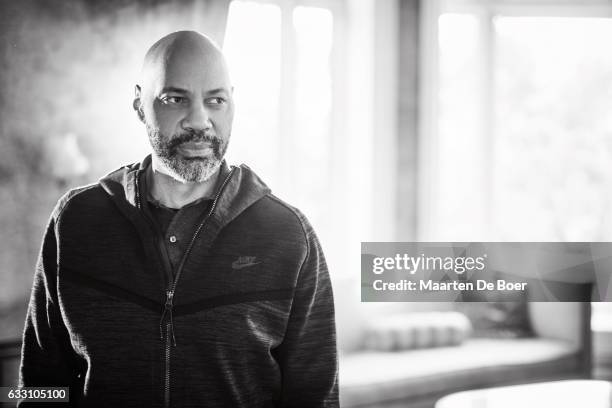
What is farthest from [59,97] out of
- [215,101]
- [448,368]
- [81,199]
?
[448,368]

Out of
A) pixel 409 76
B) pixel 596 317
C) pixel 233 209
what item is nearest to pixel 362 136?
pixel 409 76

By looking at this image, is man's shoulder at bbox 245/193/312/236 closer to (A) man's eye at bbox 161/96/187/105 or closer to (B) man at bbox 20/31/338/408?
(B) man at bbox 20/31/338/408

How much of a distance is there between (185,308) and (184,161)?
0.24 metres

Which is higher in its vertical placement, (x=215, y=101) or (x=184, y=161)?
(x=215, y=101)

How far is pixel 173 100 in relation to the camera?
96 cm

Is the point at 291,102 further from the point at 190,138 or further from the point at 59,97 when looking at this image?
the point at 190,138

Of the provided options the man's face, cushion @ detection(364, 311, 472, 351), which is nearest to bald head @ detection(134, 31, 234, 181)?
the man's face

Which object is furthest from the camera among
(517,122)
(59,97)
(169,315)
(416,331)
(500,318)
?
(500,318)

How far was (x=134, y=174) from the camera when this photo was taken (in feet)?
3.26

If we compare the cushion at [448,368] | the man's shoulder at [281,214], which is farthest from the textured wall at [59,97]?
the cushion at [448,368]

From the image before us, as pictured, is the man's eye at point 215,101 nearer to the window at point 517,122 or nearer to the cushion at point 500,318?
the window at point 517,122

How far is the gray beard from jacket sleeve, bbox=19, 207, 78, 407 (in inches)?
8.6

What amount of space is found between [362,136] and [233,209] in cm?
153

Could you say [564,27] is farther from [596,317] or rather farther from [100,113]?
[100,113]
